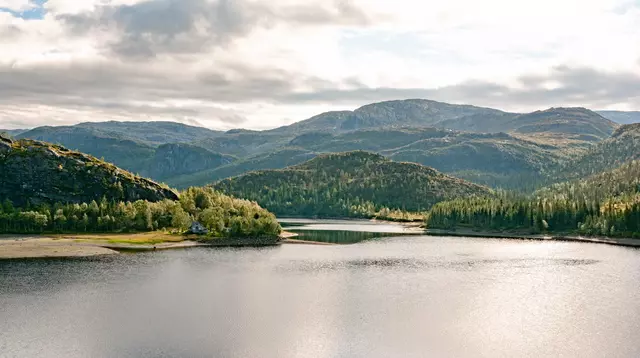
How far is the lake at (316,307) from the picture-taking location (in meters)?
83.8

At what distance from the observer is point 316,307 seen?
357 ft

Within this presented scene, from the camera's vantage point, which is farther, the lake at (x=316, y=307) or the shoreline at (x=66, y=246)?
the shoreline at (x=66, y=246)

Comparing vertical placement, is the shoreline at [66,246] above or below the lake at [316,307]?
above

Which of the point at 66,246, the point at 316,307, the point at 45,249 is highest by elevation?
the point at 66,246

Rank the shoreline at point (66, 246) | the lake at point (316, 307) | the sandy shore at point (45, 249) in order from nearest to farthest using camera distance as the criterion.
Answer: the lake at point (316, 307) < the sandy shore at point (45, 249) < the shoreline at point (66, 246)

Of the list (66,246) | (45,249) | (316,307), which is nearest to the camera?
(316,307)

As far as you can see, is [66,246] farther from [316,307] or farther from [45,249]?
[316,307]

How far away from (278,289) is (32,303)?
46263mm

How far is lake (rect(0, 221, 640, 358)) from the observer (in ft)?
275

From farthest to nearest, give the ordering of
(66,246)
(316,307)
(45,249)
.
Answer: (66,246) < (45,249) < (316,307)

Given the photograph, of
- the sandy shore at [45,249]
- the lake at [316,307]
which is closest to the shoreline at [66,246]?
the sandy shore at [45,249]

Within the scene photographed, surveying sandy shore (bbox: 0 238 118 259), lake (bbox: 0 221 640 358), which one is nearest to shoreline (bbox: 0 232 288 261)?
sandy shore (bbox: 0 238 118 259)

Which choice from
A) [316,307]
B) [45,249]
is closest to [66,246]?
[45,249]

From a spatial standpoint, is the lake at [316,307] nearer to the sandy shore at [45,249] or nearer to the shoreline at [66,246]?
the sandy shore at [45,249]
